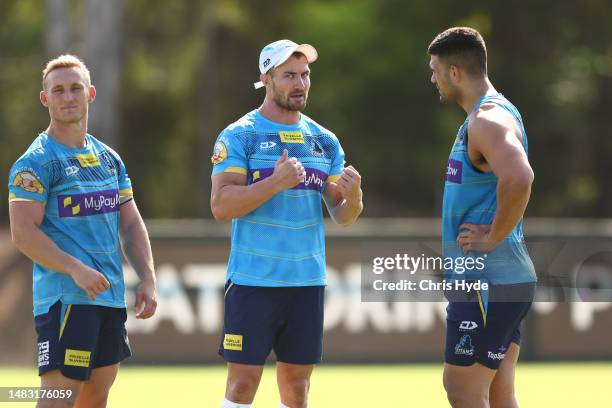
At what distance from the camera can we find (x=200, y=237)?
44.8 ft

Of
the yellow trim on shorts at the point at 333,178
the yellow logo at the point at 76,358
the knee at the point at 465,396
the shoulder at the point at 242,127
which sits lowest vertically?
the knee at the point at 465,396

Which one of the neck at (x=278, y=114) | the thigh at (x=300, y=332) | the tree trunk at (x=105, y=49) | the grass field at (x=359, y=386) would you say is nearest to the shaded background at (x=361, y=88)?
A: the tree trunk at (x=105, y=49)

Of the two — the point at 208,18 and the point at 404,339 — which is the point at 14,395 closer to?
the point at 404,339

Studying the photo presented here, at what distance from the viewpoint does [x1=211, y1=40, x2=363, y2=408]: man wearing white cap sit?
673 centimetres

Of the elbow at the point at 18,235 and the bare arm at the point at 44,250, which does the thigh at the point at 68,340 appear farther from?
the elbow at the point at 18,235

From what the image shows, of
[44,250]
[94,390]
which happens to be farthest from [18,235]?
[94,390]

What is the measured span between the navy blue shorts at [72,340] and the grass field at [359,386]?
3.36 metres

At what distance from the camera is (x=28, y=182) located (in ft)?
20.5

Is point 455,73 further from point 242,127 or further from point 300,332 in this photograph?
point 300,332

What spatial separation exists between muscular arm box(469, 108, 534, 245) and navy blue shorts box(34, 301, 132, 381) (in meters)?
2.14

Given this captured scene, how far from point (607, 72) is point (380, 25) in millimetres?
5684

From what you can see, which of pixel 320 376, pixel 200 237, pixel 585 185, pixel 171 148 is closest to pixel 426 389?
pixel 320 376

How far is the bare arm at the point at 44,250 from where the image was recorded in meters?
6.16

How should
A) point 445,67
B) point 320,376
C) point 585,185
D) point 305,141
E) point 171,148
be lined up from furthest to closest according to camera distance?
point 171,148 < point 585,185 < point 320,376 < point 305,141 < point 445,67
